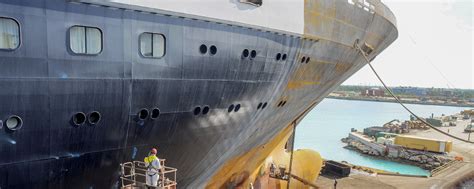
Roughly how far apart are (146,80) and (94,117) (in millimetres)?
Answer: 1223

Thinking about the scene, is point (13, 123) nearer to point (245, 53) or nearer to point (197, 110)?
point (197, 110)

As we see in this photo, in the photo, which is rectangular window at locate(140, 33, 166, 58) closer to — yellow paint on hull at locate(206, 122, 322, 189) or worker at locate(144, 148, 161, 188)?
worker at locate(144, 148, 161, 188)

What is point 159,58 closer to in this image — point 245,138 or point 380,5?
point 245,138

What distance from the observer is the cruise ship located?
638 centimetres

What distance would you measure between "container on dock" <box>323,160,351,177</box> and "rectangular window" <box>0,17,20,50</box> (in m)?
21.5

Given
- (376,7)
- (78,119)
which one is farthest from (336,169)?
(78,119)

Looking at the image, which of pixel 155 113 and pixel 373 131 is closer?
pixel 155 113

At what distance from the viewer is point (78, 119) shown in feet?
22.9

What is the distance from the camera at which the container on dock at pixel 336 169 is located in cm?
2436

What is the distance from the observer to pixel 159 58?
25.7ft

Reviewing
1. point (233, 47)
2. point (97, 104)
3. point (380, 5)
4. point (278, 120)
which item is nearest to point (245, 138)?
point (278, 120)

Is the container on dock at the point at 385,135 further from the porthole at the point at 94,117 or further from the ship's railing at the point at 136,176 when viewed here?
the porthole at the point at 94,117

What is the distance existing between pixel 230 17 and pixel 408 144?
51.7m

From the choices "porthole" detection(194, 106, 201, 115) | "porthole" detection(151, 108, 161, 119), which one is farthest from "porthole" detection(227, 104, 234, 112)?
"porthole" detection(151, 108, 161, 119)
